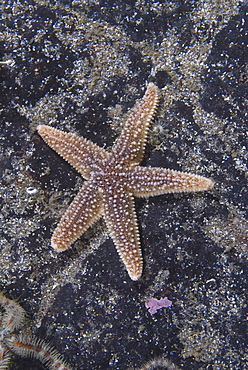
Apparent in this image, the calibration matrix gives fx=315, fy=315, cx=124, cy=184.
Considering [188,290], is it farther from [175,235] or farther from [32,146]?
[32,146]

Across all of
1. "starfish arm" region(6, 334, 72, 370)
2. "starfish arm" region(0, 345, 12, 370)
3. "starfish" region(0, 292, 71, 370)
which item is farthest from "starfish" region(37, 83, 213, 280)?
"starfish arm" region(0, 345, 12, 370)

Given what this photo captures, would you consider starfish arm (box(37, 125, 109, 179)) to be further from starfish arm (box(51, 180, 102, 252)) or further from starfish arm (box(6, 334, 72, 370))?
starfish arm (box(6, 334, 72, 370))

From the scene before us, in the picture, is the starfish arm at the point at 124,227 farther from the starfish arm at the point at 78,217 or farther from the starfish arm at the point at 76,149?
the starfish arm at the point at 76,149

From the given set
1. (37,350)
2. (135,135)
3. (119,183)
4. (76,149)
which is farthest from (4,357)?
(135,135)

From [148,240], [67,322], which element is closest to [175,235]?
[148,240]

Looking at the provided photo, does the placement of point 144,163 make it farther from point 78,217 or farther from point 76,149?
point 78,217

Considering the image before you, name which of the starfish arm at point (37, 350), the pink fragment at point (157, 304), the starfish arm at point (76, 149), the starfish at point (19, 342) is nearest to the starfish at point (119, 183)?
the starfish arm at point (76, 149)
